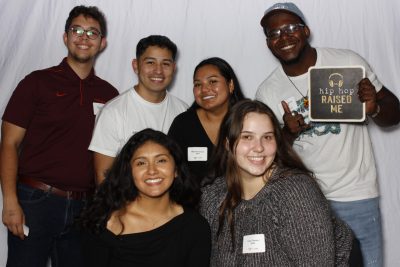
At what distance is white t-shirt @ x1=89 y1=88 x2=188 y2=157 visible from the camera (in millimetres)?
2342

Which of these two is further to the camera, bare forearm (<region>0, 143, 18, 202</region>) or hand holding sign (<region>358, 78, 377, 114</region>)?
bare forearm (<region>0, 143, 18, 202</region>)

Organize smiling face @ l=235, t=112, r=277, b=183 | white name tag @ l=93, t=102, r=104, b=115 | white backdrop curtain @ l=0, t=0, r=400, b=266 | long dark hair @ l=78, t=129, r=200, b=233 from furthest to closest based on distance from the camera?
white backdrop curtain @ l=0, t=0, r=400, b=266 → white name tag @ l=93, t=102, r=104, b=115 → long dark hair @ l=78, t=129, r=200, b=233 → smiling face @ l=235, t=112, r=277, b=183

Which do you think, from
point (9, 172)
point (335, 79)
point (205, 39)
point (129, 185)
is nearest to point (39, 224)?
point (9, 172)

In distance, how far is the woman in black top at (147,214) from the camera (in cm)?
184

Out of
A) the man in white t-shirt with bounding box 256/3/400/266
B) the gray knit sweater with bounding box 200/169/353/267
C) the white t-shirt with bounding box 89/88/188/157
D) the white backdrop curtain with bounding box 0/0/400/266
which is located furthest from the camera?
the white backdrop curtain with bounding box 0/0/400/266

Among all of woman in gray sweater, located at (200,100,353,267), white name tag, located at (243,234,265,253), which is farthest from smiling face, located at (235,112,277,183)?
white name tag, located at (243,234,265,253)

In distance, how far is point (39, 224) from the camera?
232 cm

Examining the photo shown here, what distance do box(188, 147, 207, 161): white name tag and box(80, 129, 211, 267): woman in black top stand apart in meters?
0.28

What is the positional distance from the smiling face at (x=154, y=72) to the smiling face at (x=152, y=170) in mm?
546

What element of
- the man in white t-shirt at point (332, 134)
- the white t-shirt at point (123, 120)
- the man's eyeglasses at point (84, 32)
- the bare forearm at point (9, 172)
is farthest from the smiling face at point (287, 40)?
the bare forearm at point (9, 172)

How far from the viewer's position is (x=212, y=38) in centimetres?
290

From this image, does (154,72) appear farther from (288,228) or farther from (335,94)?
(288,228)

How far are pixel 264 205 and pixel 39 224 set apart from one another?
1.18m

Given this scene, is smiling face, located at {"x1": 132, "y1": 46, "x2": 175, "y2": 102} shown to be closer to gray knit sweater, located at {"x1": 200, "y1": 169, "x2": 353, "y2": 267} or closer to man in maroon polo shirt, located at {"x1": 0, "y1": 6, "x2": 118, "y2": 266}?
man in maroon polo shirt, located at {"x1": 0, "y1": 6, "x2": 118, "y2": 266}
